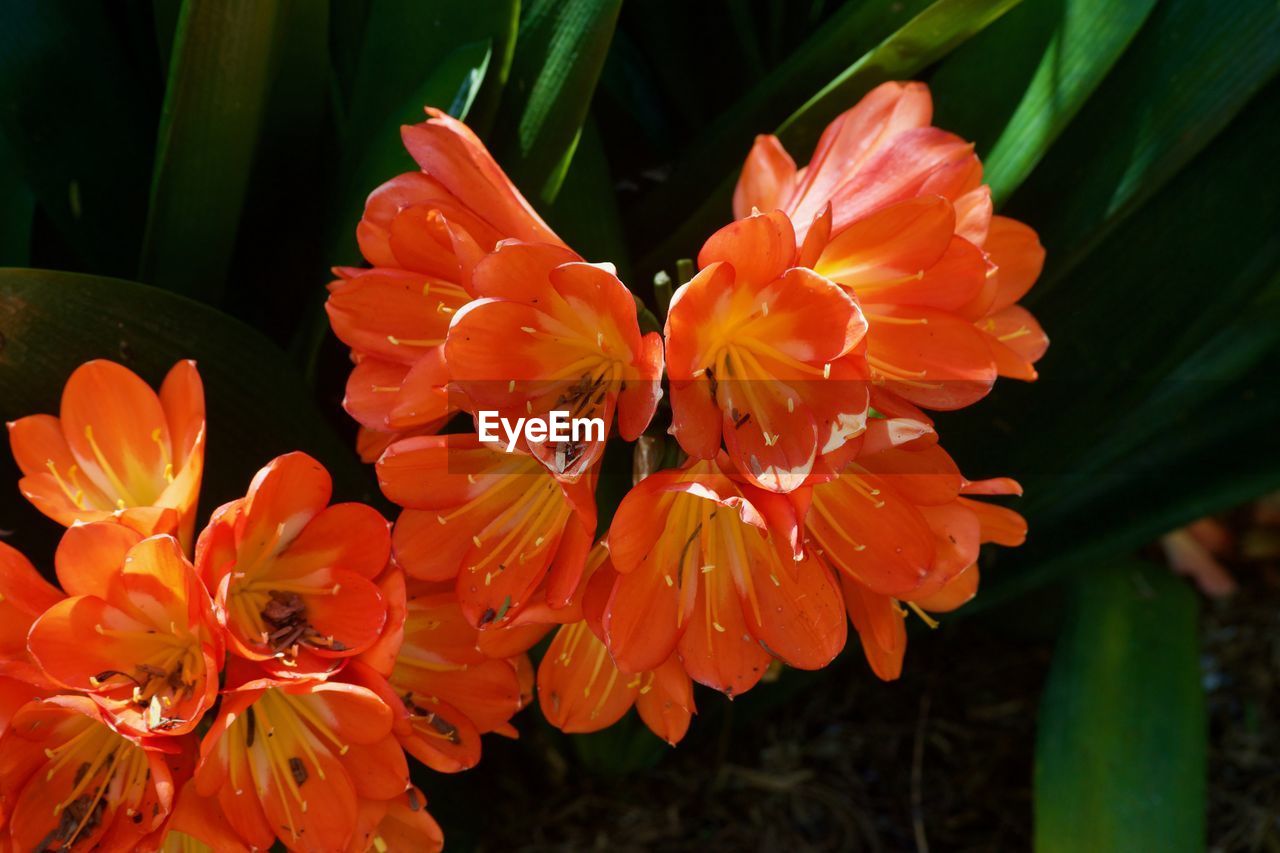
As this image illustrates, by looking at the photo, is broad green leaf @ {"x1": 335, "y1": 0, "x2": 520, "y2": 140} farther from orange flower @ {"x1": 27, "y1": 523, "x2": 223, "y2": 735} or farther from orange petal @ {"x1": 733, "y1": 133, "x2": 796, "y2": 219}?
orange flower @ {"x1": 27, "y1": 523, "x2": 223, "y2": 735}

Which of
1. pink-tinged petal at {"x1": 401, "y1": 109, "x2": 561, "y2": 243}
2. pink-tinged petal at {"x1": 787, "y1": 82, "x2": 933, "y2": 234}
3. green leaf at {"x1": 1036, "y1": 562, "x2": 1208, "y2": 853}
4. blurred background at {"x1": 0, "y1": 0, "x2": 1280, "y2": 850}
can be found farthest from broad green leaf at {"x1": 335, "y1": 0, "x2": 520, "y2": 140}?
green leaf at {"x1": 1036, "y1": 562, "x2": 1208, "y2": 853}

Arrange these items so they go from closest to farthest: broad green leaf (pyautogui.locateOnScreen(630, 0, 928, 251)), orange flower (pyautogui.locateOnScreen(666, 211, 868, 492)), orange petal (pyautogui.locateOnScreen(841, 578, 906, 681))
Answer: orange flower (pyautogui.locateOnScreen(666, 211, 868, 492)), orange petal (pyautogui.locateOnScreen(841, 578, 906, 681)), broad green leaf (pyautogui.locateOnScreen(630, 0, 928, 251))

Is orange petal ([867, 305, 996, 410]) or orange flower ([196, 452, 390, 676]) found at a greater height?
orange petal ([867, 305, 996, 410])

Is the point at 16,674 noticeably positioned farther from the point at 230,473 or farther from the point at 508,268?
the point at 508,268

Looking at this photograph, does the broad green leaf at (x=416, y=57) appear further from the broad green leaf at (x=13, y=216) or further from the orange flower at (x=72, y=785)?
the orange flower at (x=72, y=785)

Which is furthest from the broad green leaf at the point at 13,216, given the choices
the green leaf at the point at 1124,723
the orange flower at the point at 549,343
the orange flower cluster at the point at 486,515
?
the green leaf at the point at 1124,723

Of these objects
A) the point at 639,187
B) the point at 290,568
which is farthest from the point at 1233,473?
the point at 290,568

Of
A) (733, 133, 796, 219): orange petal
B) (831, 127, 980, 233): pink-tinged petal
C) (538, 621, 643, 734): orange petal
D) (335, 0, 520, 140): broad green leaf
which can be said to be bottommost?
Result: (538, 621, 643, 734): orange petal
